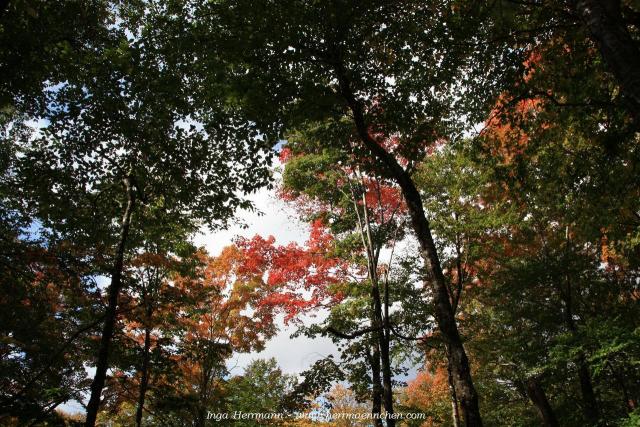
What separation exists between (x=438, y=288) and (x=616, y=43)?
3868 mm

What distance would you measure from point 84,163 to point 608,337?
529 inches

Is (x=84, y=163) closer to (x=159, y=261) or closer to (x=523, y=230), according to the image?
(x=159, y=261)

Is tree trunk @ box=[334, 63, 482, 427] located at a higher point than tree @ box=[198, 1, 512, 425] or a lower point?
lower

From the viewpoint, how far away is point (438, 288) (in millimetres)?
5957

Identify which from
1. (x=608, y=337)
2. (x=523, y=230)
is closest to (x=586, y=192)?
(x=608, y=337)

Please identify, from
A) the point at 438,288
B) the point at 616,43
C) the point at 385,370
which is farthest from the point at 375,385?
the point at 616,43

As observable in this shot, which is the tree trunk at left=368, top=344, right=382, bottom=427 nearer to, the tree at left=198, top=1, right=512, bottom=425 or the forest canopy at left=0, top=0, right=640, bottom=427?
the forest canopy at left=0, top=0, right=640, bottom=427

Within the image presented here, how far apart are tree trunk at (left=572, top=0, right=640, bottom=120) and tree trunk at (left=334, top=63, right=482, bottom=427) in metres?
3.26

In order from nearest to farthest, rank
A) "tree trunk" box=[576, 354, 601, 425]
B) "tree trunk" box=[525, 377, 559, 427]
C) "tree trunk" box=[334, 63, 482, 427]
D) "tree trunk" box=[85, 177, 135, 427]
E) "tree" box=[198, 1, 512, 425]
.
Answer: "tree trunk" box=[334, 63, 482, 427] < "tree" box=[198, 1, 512, 425] < "tree trunk" box=[85, 177, 135, 427] < "tree trunk" box=[576, 354, 601, 425] < "tree trunk" box=[525, 377, 559, 427]

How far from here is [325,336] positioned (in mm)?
12266

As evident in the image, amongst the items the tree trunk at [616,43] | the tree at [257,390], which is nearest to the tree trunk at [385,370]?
the tree at [257,390]

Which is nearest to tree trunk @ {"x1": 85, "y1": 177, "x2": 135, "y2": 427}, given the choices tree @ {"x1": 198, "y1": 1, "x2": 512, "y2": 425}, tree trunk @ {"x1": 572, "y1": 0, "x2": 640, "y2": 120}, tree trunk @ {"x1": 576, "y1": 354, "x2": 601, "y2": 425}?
tree @ {"x1": 198, "y1": 1, "x2": 512, "y2": 425}

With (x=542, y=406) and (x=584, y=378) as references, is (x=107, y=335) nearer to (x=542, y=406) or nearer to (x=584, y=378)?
(x=584, y=378)

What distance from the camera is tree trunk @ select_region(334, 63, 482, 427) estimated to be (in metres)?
4.98
